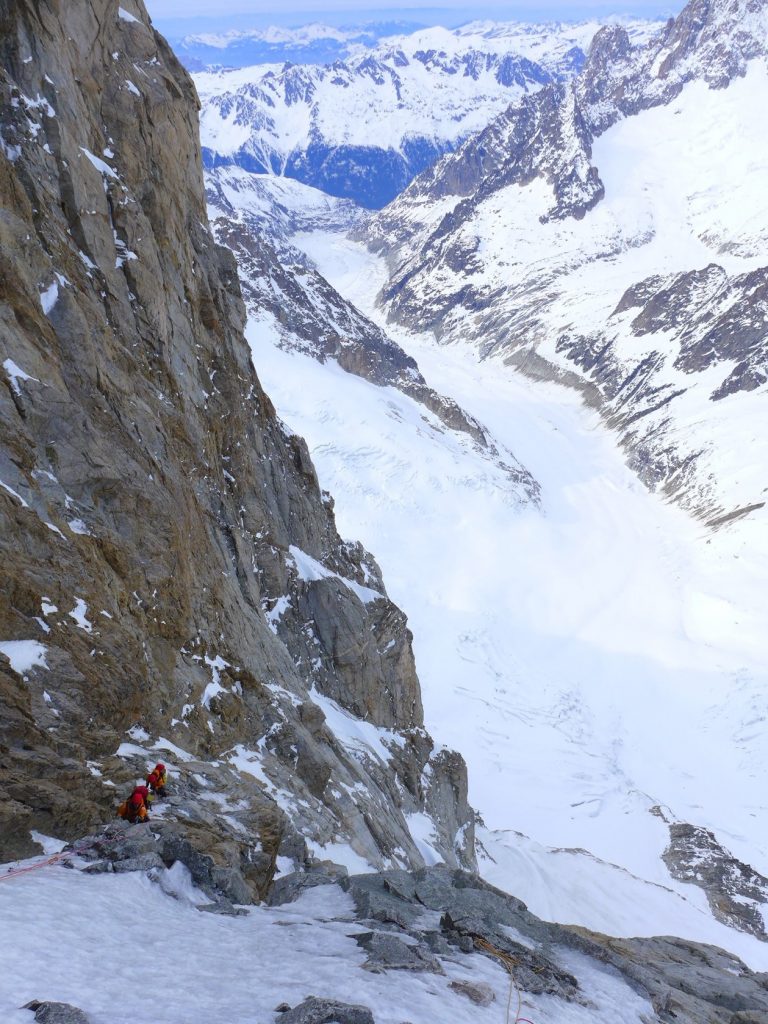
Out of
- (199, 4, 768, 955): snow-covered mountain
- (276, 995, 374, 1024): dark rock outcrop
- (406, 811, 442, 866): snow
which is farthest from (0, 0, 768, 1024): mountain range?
(199, 4, 768, 955): snow-covered mountain

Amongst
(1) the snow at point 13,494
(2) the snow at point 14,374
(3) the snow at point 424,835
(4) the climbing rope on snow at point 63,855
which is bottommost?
(4) the climbing rope on snow at point 63,855

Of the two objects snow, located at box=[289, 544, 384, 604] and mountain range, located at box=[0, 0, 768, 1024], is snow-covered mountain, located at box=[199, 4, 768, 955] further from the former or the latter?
snow, located at box=[289, 544, 384, 604]

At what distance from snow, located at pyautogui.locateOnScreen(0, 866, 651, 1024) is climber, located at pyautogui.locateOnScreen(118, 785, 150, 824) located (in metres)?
1.12

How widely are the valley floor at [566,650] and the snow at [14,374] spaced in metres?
32.8

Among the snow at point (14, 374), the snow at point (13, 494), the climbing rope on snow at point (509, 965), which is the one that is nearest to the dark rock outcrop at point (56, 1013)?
the climbing rope on snow at point (509, 965)

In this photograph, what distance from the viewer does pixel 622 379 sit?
190 metres

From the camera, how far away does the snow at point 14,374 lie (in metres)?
15.3

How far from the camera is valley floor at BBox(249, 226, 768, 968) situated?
1999 inches

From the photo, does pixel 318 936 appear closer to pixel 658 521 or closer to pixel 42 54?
pixel 42 54

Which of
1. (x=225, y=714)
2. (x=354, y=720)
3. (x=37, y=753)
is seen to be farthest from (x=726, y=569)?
(x=37, y=753)

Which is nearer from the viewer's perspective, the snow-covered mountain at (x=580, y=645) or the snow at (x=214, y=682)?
the snow at (x=214, y=682)

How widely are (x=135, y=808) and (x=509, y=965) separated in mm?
6692

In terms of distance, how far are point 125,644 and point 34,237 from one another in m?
8.90

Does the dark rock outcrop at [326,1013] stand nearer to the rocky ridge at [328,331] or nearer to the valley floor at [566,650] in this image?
the valley floor at [566,650]
